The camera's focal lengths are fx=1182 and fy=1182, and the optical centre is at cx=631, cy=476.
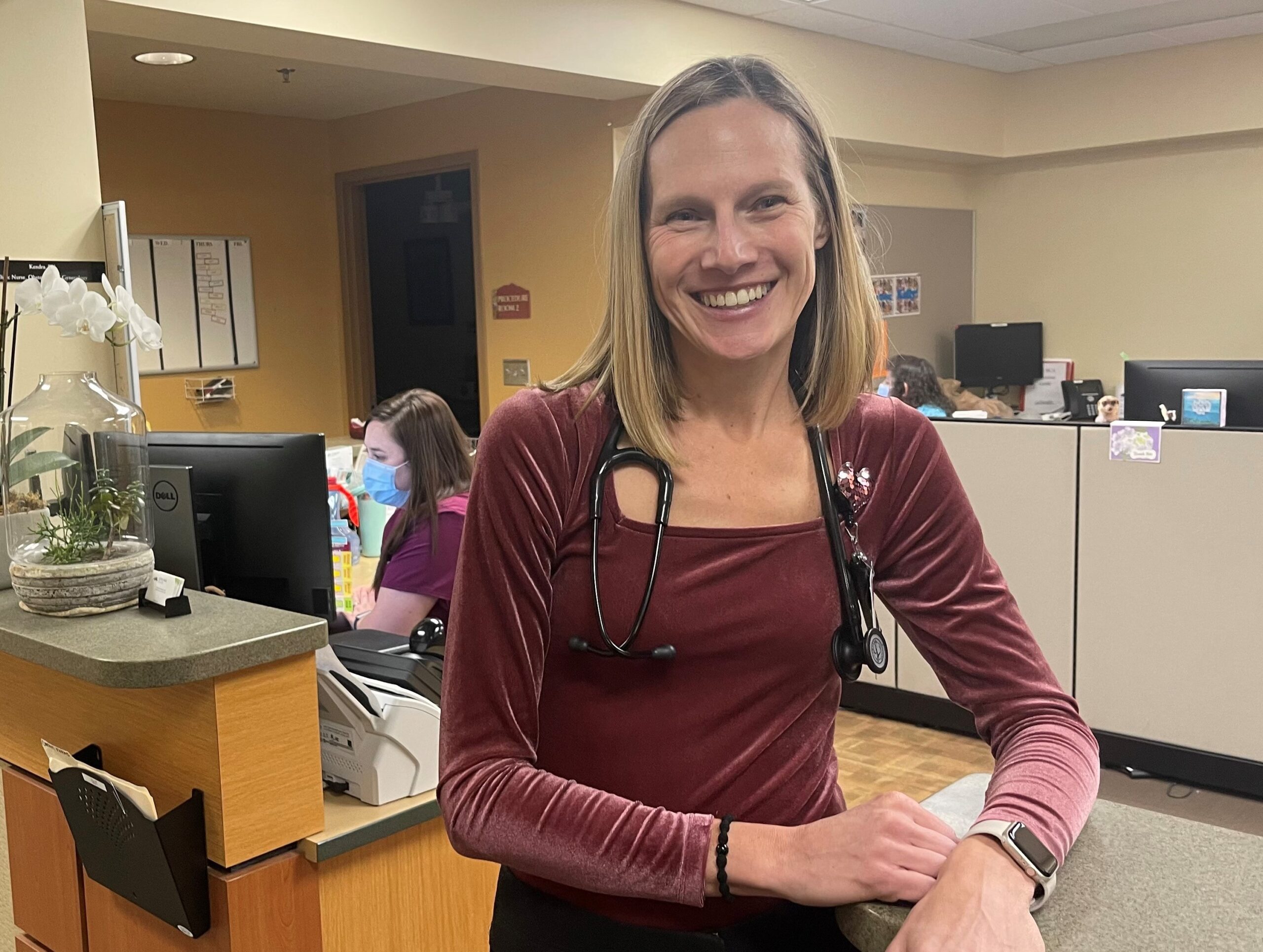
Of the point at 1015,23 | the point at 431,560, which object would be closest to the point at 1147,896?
the point at 431,560

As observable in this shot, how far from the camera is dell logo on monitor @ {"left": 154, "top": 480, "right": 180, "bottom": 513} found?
76.8 inches

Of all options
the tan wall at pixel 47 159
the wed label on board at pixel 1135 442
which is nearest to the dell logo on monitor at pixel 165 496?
the tan wall at pixel 47 159

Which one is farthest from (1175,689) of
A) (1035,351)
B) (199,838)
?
(1035,351)

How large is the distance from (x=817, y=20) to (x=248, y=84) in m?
2.65

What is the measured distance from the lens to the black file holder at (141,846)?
60.0 inches

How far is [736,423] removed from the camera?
→ 3.52ft

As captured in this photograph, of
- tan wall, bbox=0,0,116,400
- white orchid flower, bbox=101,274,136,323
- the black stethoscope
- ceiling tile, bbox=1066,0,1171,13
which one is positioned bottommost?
the black stethoscope

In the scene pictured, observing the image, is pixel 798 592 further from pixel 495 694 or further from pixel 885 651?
pixel 495 694

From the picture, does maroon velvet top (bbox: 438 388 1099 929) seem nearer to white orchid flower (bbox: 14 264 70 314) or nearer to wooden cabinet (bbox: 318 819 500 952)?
wooden cabinet (bbox: 318 819 500 952)

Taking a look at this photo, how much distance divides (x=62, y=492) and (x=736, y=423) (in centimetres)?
120

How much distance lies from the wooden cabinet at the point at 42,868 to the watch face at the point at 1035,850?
1.54 m

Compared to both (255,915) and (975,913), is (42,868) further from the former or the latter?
(975,913)

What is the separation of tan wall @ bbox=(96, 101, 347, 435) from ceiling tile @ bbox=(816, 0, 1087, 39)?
304 cm

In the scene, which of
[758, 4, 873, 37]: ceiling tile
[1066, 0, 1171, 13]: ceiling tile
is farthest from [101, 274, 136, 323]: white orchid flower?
[1066, 0, 1171, 13]: ceiling tile
